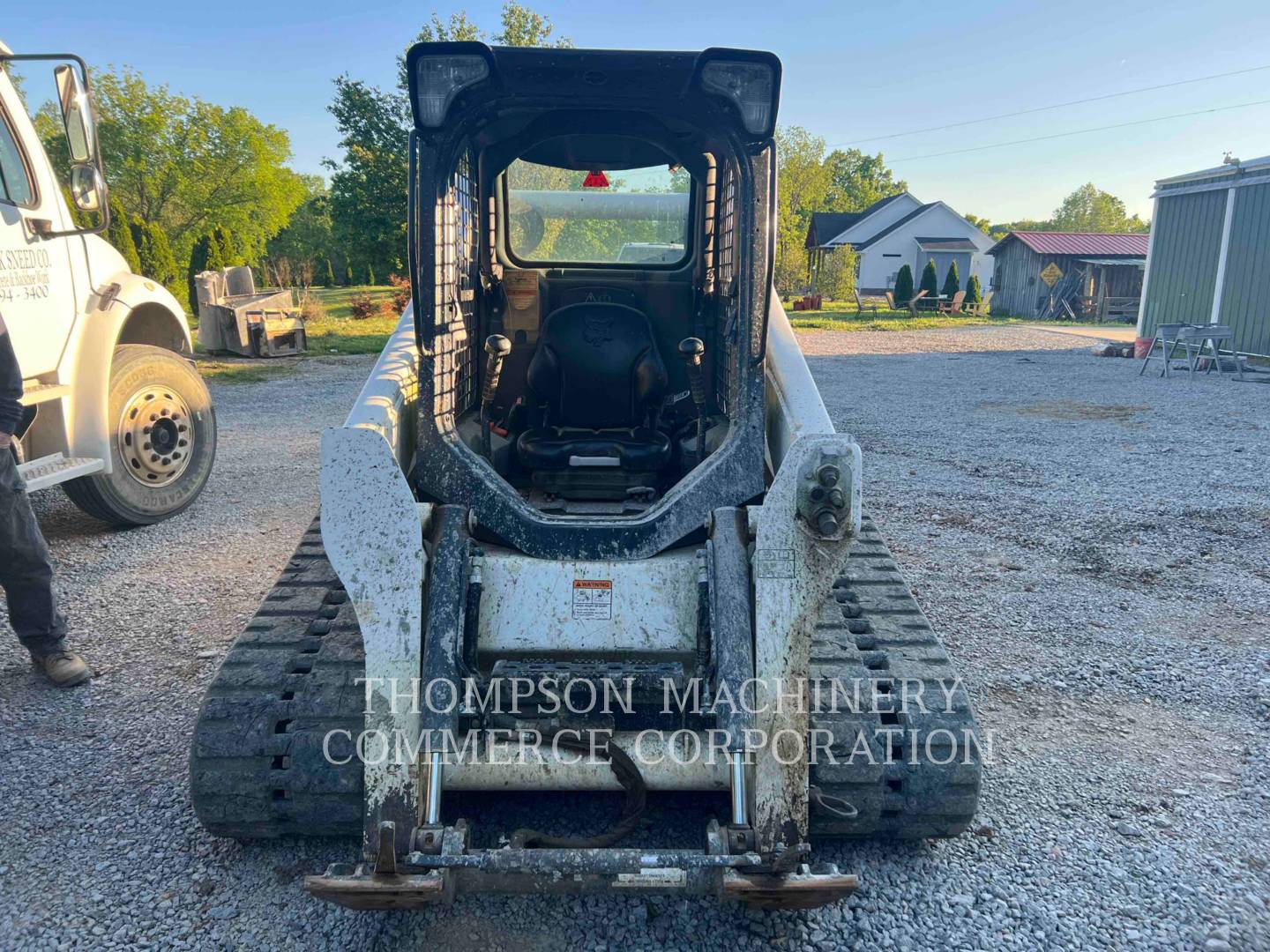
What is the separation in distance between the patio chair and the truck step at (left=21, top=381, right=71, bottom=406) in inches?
1308

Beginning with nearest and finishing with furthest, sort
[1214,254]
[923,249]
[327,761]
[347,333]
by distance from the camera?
[327,761] < [1214,254] < [347,333] < [923,249]

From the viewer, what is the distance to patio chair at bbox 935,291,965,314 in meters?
34.4

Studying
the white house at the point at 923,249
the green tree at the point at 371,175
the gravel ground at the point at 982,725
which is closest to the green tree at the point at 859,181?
the white house at the point at 923,249

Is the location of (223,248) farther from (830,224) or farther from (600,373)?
(830,224)

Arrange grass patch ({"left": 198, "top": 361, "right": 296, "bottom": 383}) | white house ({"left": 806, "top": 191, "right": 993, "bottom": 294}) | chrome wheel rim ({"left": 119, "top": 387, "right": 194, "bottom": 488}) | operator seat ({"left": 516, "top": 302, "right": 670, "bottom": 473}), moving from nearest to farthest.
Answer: operator seat ({"left": 516, "top": 302, "right": 670, "bottom": 473})
chrome wheel rim ({"left": 119, "top": 387, "right": 194, "bottom": 488})
grass patch ({"left": 198, "top": 361, "right": 296, "bottom": 383})
white house ({"left": 806, "top": 191, "right": 993, "bottom": 294})

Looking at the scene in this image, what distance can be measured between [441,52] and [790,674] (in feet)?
7.18

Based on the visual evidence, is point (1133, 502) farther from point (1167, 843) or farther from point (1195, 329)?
point (1195, 329)

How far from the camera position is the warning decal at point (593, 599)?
2824 mm

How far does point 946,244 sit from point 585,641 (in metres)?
46.3

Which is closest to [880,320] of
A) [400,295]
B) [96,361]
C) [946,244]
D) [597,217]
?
[400,295]

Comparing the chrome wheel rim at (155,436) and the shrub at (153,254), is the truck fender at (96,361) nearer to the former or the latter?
the chrome wheel rim at (155,436)

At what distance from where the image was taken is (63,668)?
3678mm

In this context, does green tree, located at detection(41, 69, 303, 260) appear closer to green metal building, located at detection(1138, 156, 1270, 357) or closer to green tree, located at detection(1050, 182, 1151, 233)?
green metal building, located at detection(1138, 156, 1270, 357)

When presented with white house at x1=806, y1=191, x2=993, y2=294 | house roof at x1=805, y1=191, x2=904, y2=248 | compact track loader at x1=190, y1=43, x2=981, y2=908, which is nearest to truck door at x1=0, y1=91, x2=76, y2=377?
compact track loader at x1=190, y1=43, x2=981, y2=908
